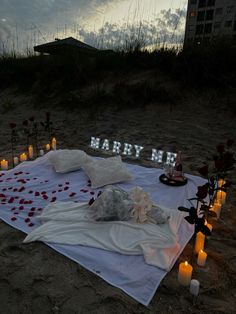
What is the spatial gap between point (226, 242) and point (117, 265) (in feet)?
3.01

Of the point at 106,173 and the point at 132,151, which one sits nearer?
the point at 106,173

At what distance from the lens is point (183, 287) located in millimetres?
1399

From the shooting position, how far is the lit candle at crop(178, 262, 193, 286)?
1.38m

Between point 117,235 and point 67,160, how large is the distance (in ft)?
5.15

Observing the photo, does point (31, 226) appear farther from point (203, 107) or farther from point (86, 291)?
point (203, 107)

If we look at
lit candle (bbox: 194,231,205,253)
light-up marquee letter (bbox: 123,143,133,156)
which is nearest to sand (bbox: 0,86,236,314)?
lit candle (bbox: 194,231,205,253)

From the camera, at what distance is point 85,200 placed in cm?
235

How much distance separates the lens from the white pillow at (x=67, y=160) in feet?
9.80

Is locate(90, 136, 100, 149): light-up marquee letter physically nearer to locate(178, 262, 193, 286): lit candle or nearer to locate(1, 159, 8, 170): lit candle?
locate(1, 159, 8, 170): lit candle

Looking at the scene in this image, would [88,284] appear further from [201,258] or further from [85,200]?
[85,200]

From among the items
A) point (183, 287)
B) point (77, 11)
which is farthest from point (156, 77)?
point (183, 287)

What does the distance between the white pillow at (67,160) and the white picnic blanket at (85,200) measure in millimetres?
83

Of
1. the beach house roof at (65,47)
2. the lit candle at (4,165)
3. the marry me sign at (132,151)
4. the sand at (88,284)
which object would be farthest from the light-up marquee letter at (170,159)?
the beach house roof at (65,47)

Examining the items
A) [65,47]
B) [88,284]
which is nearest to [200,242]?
[88,284]
